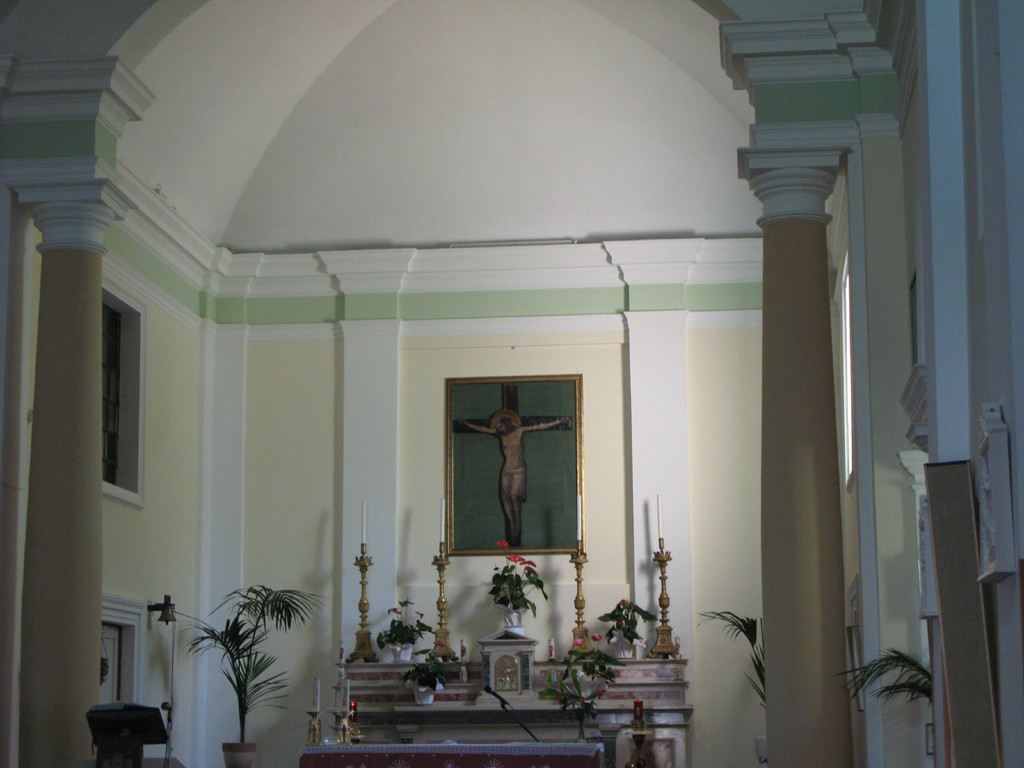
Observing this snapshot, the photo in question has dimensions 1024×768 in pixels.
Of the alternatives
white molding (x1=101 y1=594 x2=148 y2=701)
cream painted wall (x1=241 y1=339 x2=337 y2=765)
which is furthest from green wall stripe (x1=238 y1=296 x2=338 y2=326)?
white molding (x1=101 y1=594 x2=148 y2=701)

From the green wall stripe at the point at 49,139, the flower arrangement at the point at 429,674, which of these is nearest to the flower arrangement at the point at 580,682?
the flower arrangement at the point at 429,674

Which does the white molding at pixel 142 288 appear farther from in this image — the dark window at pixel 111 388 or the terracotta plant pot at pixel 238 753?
the terracotta plant pot at pixel 238 753

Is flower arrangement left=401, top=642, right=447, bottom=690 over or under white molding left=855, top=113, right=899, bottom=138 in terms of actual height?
under

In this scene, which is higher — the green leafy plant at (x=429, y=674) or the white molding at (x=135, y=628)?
the white molding at (x=135, y=628)

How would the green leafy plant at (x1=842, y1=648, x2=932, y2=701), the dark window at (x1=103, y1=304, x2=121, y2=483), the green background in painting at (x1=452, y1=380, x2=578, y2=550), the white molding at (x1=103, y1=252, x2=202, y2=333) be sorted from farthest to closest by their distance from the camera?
1. the green background in painting at (x1=452, y1=380, x2=578, y2=550)
2. the dark window at (x1=103, y1=304, x2=121, y2=483)
3. the white molding at (x1=103, y1=252, x2=202, y2=333)
4. the green leafy plant at (x1=842, y1=648, x2=932, y2=701)

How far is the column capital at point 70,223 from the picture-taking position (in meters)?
8.82

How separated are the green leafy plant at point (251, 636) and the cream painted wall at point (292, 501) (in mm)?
117

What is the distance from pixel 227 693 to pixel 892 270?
746 centimetres

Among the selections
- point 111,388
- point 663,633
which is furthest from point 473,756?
point 111,388

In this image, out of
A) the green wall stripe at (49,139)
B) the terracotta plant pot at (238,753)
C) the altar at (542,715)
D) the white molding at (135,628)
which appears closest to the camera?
the green wall stripe at (49,139)

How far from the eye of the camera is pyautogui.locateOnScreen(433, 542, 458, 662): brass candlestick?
12398 mm

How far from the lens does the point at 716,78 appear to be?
1250 cm

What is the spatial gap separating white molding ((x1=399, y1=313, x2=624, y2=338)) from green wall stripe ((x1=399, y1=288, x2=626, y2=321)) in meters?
0.05

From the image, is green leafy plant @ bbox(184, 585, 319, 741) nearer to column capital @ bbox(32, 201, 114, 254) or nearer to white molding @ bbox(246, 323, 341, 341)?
white molding @ bbox(246, 323, 341, 341)
